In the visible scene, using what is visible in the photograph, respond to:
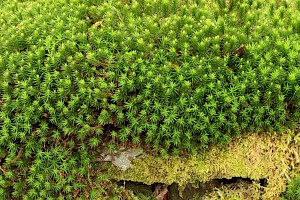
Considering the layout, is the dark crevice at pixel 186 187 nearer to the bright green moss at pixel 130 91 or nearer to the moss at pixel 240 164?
the moss at pixel 240 164

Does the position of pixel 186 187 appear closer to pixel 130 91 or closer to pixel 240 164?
pixel 240 164

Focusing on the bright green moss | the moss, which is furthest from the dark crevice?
the bright green moss

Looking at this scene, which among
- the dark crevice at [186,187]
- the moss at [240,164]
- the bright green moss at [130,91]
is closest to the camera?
the bright green moss at [130,91]

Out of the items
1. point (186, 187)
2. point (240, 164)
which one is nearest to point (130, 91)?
point (186, 187)

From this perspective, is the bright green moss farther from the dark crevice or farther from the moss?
the dark crevice

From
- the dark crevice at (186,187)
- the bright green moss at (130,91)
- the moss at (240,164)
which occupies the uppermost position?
the bright green moss at (130,91)

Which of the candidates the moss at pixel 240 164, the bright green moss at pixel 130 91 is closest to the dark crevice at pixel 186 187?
the moss at pixel 240 164

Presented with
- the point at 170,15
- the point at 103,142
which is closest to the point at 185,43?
the point at 170,15

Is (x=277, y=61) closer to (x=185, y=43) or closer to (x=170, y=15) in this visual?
(x=185, y=43)

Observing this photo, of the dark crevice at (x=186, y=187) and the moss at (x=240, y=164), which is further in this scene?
the dark crevice at (x=186, y=187)
